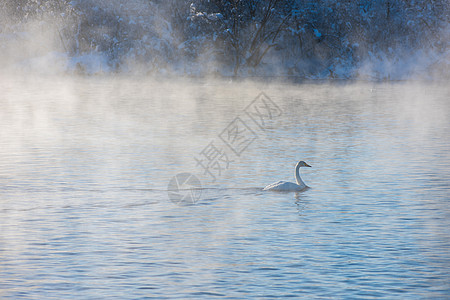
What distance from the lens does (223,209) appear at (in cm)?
2022

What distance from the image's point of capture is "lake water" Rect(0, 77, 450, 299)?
14.1m

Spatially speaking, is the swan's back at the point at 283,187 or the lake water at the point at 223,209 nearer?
the lake water at the point at 223,209

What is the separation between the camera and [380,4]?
8556 cm

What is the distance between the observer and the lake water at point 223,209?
1408 cm

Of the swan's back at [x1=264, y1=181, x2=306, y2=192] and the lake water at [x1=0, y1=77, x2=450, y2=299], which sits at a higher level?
the swan's back at [x1=264, y1=181, x2=306, y2=192]

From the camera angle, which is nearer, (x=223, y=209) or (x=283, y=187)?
(x=223, y=209)

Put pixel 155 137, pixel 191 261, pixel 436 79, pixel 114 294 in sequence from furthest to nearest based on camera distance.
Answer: pixel 436 79 < pixel 155 137 < pixel 191 261 < pixel 114 294

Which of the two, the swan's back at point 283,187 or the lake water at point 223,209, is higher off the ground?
the swan's back at point 283,187

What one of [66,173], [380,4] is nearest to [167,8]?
[380,4]

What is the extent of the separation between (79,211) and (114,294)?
22.6 feet

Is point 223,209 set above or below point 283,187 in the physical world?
below

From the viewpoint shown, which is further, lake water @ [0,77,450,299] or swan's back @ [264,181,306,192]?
swan's back @ [264,181,306,192]

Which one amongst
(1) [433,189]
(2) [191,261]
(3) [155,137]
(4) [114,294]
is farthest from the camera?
(3) [155,137]

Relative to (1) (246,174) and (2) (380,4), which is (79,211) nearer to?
(1) (246,174)
